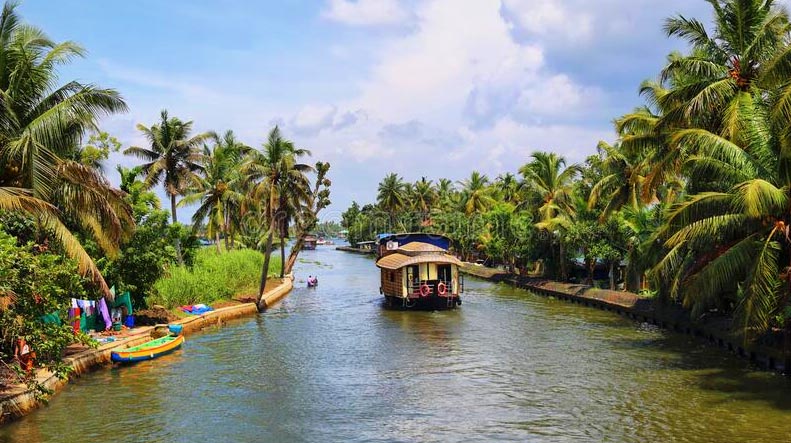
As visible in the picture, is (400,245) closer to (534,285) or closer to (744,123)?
(534,285)

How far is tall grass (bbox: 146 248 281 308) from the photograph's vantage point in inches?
1200

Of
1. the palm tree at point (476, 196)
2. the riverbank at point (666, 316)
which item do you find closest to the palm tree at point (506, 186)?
the palm tree at point (476, 196)

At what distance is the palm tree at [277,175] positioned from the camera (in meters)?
41.0

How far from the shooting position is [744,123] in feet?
65.1

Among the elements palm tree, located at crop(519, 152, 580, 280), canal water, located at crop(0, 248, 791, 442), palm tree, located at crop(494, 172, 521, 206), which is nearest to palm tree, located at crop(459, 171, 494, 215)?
palm tree, located at crop(494, 172, 521, 206)

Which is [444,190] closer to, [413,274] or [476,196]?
[476,196]

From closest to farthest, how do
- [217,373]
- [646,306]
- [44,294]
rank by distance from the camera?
[44,294]
[217,373]
[646,306]

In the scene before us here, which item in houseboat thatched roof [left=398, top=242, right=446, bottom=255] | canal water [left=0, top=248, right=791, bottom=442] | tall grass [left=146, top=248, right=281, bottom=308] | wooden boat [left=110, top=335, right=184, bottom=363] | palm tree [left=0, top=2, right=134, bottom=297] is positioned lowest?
canal water [left=0, top=248, right=791, bottom=442]

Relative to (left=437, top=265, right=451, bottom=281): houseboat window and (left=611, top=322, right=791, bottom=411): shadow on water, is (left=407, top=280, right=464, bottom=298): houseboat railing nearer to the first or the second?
(left=437, top=265, right=451, bottom=281): houseboat window

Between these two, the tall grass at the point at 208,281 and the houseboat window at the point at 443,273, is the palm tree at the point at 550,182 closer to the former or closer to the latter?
the houseboat window at the point at 443,273

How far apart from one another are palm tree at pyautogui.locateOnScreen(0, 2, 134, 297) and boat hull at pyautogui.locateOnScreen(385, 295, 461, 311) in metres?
20.6

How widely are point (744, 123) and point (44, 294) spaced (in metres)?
19.8

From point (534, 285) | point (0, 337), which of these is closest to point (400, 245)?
point (534, 285)

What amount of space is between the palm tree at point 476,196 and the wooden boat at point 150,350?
197 feet
